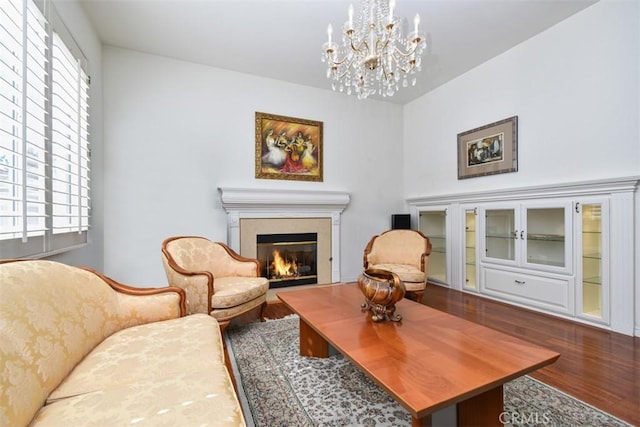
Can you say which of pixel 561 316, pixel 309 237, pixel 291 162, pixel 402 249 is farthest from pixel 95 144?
pixel 561 316

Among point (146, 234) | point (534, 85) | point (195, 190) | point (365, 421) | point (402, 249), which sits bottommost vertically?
point (365, 421)

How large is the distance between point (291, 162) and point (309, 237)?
1098mm

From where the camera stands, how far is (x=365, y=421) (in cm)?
142

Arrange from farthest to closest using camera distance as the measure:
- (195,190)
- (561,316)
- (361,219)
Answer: (361,219), (195,190), (561,316)

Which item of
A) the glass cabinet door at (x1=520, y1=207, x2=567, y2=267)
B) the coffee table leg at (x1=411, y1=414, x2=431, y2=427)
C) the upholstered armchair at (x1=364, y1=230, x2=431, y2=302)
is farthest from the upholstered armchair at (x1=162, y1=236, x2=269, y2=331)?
the glass cabinet door at (x1=520, y1=207, x2=567, y2=267)

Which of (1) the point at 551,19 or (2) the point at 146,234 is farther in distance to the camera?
(2) the point at 146,234

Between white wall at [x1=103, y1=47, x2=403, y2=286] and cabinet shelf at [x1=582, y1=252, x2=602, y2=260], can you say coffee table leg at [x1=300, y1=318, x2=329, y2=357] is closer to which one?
white wall at [x1=103, y1=47, x2=403, y2=286]

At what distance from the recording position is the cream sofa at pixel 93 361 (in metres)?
0.86

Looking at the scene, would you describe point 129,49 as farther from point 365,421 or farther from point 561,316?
point 561,316

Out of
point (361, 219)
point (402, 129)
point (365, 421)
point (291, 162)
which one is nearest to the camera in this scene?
point (365, 421)

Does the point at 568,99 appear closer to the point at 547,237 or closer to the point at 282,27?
the point at 547,237

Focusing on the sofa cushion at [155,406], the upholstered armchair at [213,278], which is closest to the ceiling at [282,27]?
the upholstered armchair at [213,278]

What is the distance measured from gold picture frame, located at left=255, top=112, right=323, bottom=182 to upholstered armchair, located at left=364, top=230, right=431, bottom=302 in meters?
1.30

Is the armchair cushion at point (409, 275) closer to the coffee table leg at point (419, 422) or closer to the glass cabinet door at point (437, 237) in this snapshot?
the glass cabinet door at point (437, 237)
